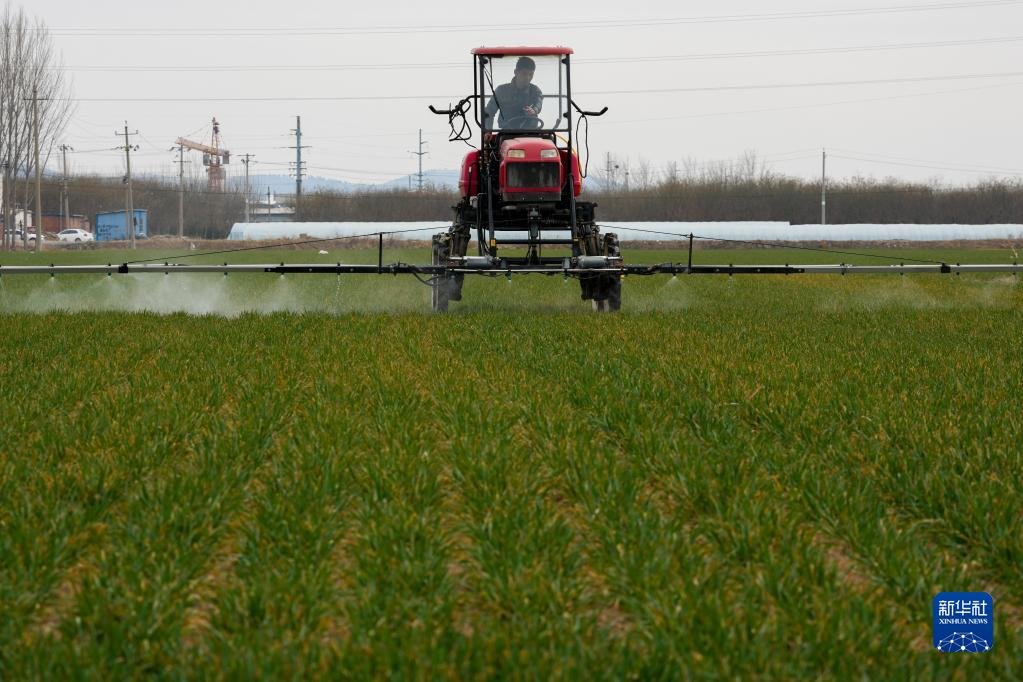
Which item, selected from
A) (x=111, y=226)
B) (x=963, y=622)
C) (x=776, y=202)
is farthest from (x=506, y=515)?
(x=111, y=226)

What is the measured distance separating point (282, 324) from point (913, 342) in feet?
21.0

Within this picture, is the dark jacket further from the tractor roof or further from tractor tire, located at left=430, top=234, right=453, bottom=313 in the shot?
tractor tire, located at left=430, top=234, right=453, bottom=313

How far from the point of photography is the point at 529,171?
44.7 feet

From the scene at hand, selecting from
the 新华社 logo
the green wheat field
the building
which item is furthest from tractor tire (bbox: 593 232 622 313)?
the building

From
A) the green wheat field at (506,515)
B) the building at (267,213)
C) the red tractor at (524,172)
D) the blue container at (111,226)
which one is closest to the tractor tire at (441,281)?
the red tractor at (524,172)

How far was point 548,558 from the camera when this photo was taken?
12.2 feet

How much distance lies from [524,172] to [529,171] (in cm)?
6

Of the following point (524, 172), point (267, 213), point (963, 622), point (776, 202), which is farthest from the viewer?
point (267, 213)

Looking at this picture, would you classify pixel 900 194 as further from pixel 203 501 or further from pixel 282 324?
pixel 203 501

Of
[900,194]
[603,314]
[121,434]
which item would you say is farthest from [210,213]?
[121,434]

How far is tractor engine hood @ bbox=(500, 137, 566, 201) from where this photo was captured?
532 inches

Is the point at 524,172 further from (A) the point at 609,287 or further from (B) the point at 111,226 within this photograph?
(B) the point at 111,226

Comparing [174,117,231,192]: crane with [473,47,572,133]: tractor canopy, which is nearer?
[473,47,572,133]: tractor canopy

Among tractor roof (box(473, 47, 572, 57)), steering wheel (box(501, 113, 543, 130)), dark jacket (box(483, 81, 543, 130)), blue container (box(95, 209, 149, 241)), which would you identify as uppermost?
blue container (box(95, 209, 149, 241))
